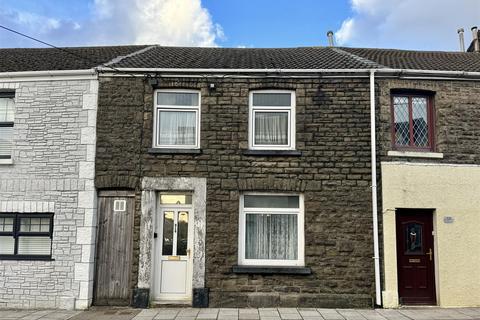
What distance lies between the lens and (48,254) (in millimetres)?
9586

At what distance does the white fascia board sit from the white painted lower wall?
24.4 ft

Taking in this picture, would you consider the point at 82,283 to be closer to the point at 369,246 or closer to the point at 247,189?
the point at 247,189

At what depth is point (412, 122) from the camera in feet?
33.2

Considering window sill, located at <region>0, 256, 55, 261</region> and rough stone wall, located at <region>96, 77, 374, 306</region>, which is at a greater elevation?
rough stone wall, located at <region>96, 77, 374, 306</region>

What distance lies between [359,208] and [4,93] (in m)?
9.22

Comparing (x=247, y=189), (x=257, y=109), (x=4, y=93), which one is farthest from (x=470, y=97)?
(x=4, y=93)

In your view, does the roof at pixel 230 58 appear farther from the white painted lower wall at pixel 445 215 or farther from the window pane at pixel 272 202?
the window pane at pixel 272 202

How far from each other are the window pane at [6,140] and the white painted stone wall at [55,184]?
306 millimetres

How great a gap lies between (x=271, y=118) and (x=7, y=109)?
6.65 m

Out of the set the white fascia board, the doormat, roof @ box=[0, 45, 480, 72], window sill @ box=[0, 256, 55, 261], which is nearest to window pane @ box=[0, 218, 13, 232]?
window sill @ box=[0, 256, 55, 261]

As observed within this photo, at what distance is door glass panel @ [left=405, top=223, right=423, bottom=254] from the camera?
31.6 ft

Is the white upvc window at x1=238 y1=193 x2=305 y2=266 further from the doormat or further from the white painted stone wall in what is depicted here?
the white painted stone wall

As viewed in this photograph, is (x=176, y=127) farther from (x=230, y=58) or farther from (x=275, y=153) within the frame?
(x=230, y=58)

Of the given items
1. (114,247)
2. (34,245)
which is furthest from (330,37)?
(34,245)
